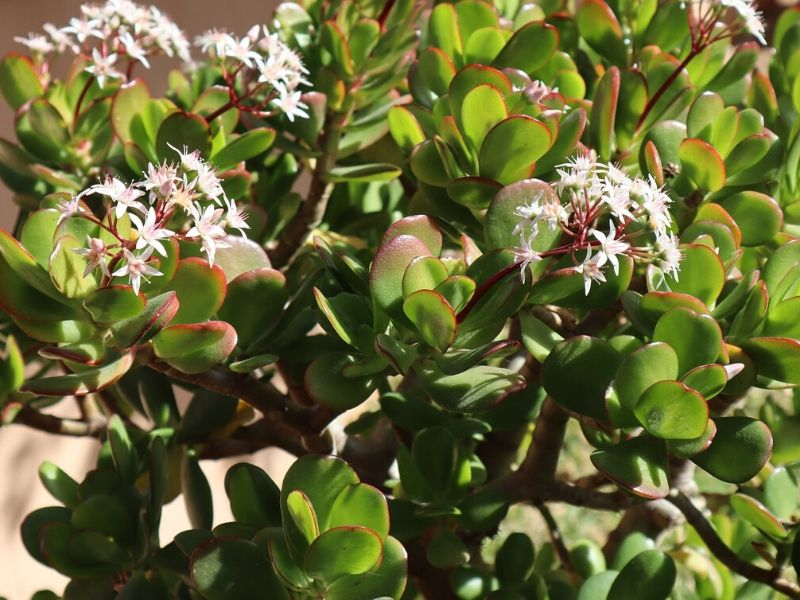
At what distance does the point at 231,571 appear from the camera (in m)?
0.58

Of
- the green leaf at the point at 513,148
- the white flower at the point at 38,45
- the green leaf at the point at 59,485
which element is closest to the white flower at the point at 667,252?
the green leaf at the point at 513,148

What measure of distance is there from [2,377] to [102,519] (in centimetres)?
17

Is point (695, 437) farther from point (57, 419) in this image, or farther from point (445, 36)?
point (57, 419)

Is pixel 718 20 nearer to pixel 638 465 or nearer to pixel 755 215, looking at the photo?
pixel 755 215

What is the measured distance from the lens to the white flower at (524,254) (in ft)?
1.77

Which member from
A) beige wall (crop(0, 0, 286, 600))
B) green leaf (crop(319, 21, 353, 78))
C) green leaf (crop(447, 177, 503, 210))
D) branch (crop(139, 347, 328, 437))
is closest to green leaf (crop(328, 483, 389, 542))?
branch (crop(139, 347, 328, 437))

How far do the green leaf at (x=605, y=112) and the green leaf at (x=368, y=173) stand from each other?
0.19 m

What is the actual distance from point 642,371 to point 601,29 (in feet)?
1.27

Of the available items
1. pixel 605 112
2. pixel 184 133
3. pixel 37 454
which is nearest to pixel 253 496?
pixel 184 133

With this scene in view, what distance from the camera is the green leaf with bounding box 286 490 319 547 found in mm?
530

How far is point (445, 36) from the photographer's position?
0.79 m

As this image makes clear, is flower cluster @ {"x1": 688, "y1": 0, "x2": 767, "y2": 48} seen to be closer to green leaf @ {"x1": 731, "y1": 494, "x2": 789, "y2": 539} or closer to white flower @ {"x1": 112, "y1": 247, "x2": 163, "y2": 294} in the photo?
green leaf @ {"x1": 731, "y1": 494, "x2": 789, "y2": 539}

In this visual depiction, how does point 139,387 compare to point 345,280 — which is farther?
point 139,387

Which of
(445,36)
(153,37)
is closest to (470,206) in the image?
(445,36)
